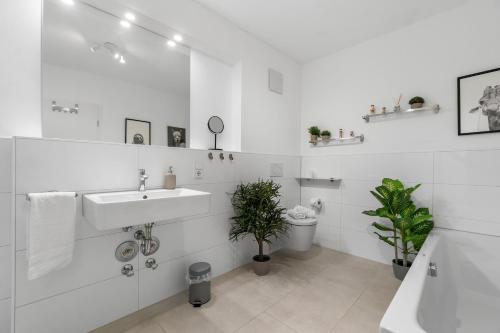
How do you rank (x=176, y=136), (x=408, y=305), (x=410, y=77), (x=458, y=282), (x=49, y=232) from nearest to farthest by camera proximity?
(x=408, y=305)
(x=49, y=232)
(x=458, y=282)
(x=176, y=136)
(x=410, y=77)

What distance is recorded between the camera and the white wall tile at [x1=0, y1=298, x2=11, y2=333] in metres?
1.20

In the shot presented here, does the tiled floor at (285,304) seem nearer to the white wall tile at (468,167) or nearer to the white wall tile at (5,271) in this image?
the white wall tile at (5,271)

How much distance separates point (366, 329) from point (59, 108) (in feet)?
7.65

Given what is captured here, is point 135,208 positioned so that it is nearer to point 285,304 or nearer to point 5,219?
point 5,219

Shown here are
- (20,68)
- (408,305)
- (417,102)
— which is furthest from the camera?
(417,102)

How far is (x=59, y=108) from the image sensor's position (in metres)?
1.41

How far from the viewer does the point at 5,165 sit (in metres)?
1.20

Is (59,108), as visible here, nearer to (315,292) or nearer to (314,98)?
(315,292)

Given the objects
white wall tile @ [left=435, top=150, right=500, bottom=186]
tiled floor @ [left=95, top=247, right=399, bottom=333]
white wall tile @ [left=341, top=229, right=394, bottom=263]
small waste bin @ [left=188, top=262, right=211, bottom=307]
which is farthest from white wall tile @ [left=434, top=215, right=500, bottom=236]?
small waste bin @ [left=188, top=262, right=211, bottom=307]

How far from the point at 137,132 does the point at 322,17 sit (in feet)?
6.43

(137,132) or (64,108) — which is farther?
(137,132)

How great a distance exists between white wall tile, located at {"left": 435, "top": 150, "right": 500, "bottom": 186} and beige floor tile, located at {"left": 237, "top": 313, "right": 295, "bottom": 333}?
180 cm

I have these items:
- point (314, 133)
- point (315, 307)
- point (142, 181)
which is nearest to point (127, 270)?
point (142, 181)

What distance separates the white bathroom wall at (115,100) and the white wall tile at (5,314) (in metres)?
0.92
